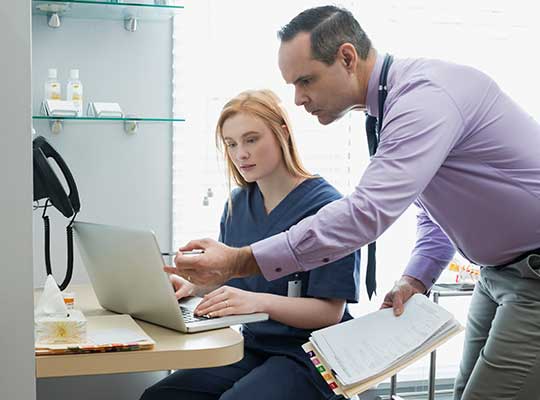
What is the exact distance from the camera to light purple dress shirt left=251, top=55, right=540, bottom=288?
141 centimetres

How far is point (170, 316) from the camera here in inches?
62.4

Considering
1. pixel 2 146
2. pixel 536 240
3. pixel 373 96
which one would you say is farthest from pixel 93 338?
pixel 536 240

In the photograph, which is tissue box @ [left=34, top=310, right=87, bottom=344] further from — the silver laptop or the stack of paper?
the stack of paper

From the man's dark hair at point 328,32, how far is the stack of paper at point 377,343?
543 mm

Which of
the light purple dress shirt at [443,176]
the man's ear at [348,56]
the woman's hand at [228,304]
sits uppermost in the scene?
the man's ear at [348,56]

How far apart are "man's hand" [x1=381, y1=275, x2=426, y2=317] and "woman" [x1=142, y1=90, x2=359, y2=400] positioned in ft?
0.58

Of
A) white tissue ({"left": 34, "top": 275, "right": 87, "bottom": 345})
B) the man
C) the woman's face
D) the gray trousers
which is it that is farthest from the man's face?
white tissue ({"left": 34, "top": 275, "right": 87, "bottom": 345})

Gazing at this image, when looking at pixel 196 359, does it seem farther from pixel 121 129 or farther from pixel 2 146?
pixel 121 129

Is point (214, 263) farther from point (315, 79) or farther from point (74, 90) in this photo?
point (74, 90)

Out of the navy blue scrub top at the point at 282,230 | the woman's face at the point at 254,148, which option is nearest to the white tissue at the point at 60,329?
the navy blue scrub top at the point at 282,230

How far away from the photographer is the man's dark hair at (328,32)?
5.30ft

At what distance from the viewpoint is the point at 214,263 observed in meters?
1.44

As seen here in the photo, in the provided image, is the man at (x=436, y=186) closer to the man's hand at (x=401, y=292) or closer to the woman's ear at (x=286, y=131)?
the man's hand at (x=401, y=292)

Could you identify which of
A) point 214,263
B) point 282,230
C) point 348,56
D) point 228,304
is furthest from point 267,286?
point 348,56
